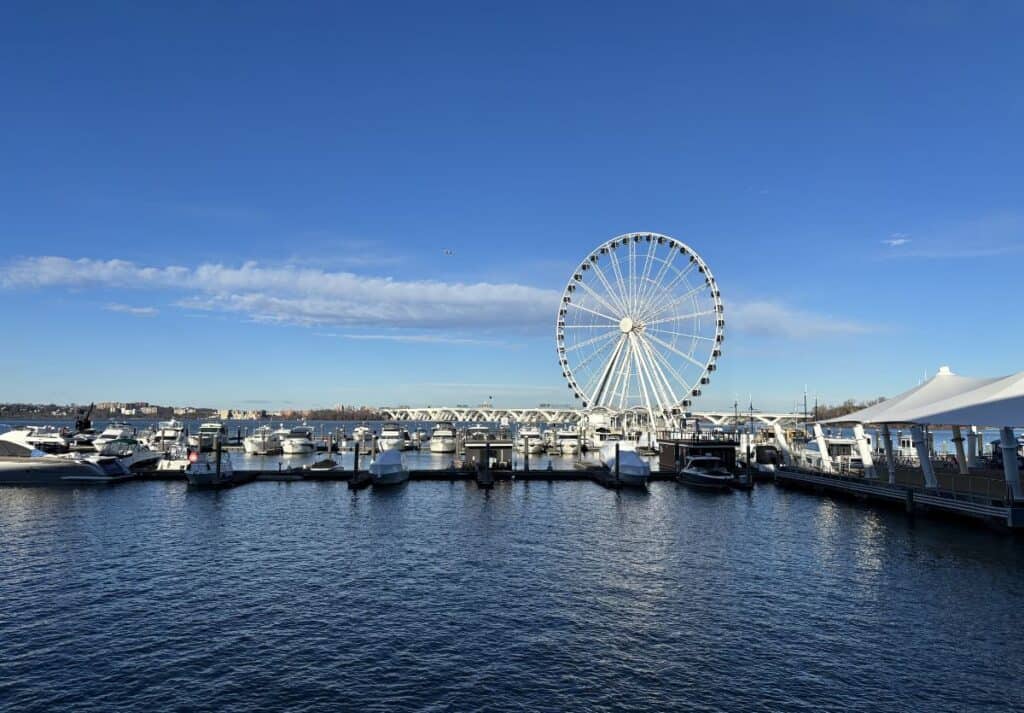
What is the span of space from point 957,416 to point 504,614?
41047 mm

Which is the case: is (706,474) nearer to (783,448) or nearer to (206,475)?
(783,448)

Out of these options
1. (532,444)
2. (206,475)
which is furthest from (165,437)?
(206,475)

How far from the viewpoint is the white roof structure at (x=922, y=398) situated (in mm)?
63125

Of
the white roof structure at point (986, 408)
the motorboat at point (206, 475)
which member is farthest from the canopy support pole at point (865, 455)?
the motorboat at point (206, 475)

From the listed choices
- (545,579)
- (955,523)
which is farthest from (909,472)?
(545,579)

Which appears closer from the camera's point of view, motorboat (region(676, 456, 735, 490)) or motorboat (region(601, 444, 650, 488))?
motorboat (region(601, 444, 650, 488))

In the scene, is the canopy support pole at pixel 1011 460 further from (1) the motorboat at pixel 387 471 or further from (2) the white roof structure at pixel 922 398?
(1) the motorboat at pixel 387 471

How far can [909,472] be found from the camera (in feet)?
232

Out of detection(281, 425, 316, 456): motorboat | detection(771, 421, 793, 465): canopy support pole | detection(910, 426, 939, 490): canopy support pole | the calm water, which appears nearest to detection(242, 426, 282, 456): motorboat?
detection(281, 425, 316, 456): motorboat

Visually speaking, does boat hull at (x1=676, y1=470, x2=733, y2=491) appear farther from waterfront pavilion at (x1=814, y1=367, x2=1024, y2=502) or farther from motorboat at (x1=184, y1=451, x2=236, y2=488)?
motorboat at (x1=184, y1=451, x2=236, y2=488)

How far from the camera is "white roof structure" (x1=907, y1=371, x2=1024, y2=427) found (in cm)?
4912

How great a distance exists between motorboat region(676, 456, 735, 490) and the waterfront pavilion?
40.5 feet

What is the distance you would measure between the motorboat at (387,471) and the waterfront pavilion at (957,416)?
1936 inches

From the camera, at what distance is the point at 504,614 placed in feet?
103
